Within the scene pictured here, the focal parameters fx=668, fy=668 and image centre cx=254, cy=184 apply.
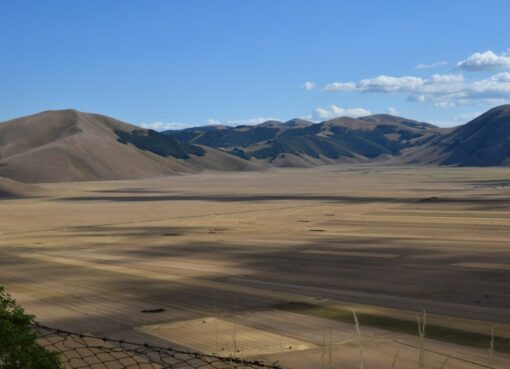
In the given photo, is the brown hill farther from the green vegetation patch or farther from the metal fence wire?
the metal fence wire

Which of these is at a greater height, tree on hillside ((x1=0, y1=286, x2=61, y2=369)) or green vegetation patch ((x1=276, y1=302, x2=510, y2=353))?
tree on hillside ((x1=0, y1=286, x2=61, y2=369))

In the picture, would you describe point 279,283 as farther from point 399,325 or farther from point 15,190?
point 15,190

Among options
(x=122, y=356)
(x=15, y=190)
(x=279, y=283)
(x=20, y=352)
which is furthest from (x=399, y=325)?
(x=15, y=190)

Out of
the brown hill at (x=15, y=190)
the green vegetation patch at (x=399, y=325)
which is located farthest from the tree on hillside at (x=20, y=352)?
the brown hill at (x=15, y=190)

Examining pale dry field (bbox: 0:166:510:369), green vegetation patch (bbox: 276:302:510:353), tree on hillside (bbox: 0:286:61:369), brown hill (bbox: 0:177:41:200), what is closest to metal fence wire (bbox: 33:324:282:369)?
pale dry field (bbox: 0:166:510:369)

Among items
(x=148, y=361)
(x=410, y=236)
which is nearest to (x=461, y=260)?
(x=410, y=236)

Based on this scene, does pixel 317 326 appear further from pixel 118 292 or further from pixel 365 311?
pixel 118 292

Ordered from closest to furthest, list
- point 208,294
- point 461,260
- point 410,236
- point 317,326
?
1. point 317,326
2. point 208,294
3. point 461,260
4. point 410,236
